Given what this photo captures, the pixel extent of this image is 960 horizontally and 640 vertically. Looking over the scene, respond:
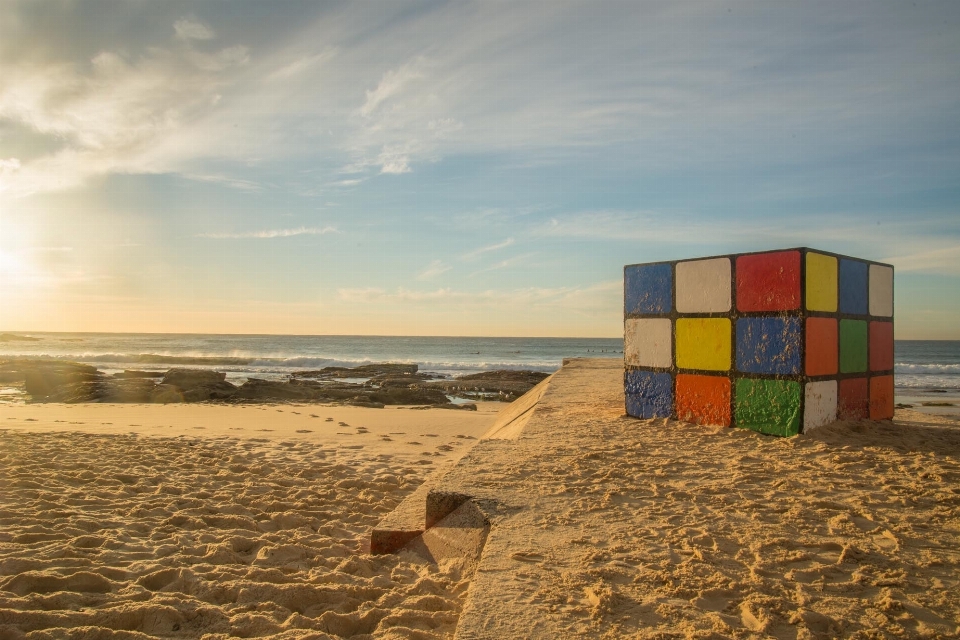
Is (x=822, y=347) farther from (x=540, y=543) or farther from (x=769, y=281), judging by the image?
(x=540, y=543)

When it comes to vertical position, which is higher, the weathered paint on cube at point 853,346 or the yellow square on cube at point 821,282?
the yellow square on cube at point 821,282

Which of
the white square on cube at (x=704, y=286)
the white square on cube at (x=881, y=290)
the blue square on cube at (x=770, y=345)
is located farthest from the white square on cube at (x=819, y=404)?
the white square on cube at (x=881, y=290)

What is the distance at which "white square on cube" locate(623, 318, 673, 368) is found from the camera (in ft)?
17.9

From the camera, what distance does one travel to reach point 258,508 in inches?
156

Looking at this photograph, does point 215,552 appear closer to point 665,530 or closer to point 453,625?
point 453,625

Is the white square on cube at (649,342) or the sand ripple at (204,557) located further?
the white square on cube at (649,342)

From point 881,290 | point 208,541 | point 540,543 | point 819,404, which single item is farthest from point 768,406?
point 208,541

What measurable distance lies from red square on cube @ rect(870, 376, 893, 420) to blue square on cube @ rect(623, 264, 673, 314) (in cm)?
200

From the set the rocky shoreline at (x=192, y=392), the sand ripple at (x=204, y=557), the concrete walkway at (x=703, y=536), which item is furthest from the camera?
the rocky shoreline at (x=192, y=392)

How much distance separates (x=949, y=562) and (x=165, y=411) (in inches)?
439

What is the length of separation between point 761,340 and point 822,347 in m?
0.47

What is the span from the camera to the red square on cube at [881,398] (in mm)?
5426

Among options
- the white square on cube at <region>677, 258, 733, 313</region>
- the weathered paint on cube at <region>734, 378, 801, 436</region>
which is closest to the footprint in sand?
the weathered paint on cube at <region>734, 378, 801, 436</region>

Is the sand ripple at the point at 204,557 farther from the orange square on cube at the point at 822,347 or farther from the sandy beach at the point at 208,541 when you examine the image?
the orange square on cube at the point at 822,347
